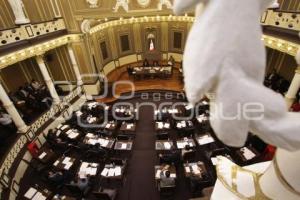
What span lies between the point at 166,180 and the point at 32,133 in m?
6.70

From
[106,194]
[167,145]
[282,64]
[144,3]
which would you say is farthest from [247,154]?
[144,3]

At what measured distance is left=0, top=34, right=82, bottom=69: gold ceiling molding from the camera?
788 centimetres

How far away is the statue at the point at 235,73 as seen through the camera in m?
0.79

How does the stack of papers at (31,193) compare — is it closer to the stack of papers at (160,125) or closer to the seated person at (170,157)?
the seated person at (170,157)

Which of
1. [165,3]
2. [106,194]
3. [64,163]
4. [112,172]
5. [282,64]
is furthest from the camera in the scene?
[282,64]

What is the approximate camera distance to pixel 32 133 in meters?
9.43

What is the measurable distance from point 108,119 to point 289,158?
33.8ft

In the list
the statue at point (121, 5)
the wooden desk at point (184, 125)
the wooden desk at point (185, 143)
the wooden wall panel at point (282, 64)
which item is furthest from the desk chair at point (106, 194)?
the wooden wall panel at point (282, 64)

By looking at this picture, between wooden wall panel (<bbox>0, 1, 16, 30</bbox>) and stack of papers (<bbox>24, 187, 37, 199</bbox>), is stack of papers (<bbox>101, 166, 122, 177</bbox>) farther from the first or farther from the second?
wooden wall panel (<bbox>0, 1, 16, 30</bbox>)

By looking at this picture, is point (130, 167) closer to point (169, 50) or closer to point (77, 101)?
point (77, 101)

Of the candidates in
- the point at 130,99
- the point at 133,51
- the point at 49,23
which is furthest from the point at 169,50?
the point at 49,23

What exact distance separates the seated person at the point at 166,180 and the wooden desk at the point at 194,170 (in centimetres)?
65

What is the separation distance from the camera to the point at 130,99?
44.2 ft

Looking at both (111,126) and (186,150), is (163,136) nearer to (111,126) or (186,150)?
(186,150)
